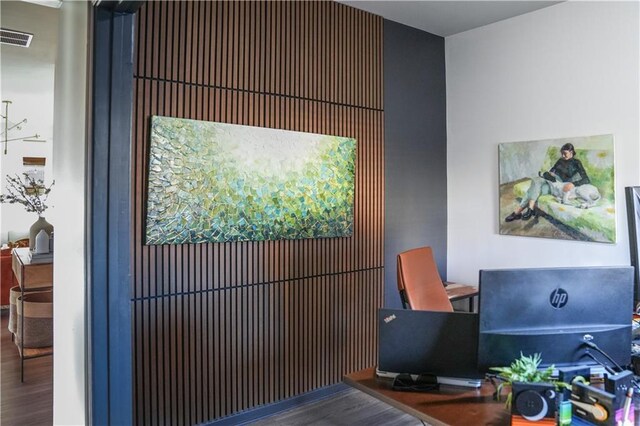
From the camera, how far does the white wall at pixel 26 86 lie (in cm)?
391

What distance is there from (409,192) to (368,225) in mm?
656

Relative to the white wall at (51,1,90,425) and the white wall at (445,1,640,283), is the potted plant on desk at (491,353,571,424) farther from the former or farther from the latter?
the white wall at (445,1,640,283)

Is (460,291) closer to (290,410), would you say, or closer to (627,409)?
(290,410)

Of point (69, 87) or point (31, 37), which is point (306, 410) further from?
point (31, 37)

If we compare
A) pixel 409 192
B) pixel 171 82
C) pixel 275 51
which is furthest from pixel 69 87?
pixel 409 192

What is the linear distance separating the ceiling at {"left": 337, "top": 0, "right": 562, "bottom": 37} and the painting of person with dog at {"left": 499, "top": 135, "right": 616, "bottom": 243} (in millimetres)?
1184

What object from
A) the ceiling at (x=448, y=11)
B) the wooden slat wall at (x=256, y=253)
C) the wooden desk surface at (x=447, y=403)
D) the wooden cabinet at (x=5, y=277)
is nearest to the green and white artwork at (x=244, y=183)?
the wooden slat wall at (x=256, y=253)

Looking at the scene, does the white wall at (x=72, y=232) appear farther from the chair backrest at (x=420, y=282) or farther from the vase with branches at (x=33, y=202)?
the chair backrest at (x=420, y=282)

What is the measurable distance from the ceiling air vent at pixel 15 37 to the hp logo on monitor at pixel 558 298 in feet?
15.5

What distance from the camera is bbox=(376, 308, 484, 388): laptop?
5.87 feet

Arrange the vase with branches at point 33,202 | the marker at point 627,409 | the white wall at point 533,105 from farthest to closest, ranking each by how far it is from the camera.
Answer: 1. the vase with branches at point 33,202
2. the white wall at point 533,105
3. the marker at point 627,409

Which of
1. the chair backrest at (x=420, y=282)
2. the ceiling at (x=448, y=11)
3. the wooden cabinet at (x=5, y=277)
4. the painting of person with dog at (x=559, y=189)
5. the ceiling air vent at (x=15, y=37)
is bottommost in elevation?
the wooden cabinet at (x=5, y=277)

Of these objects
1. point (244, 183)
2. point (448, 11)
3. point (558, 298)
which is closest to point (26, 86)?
point (244, 183)

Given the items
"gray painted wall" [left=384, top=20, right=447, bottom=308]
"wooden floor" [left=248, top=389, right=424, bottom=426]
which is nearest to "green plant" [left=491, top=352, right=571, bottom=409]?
"wooden floor" [left=248, top=389, right=424, bottom=426]
